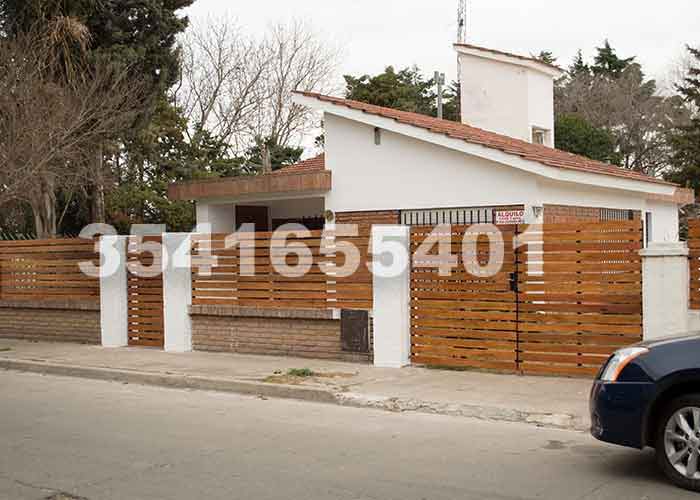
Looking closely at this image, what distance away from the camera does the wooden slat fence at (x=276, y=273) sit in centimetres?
1282

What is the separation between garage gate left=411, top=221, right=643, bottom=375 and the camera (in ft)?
34.9

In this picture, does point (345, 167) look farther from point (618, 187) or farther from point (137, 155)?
point (137, 155)

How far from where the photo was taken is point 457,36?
3422cm

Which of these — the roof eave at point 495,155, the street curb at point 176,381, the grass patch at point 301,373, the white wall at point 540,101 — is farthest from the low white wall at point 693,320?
the white wall at point 540,101

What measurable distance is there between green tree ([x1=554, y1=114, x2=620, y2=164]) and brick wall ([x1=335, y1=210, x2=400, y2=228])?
66.3 ft

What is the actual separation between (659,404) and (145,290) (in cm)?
1060

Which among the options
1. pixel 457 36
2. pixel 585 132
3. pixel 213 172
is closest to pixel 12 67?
pixel 213 172

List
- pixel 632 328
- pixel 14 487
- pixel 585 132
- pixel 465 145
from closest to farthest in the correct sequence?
1. pixel 14 487
2. pixel 632 328
3. pixel 465 145
4. pixel 585 132

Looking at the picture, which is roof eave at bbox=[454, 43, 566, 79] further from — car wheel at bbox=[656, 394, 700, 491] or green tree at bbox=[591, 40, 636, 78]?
green tree at bbox=[591, 40, 636, 78]

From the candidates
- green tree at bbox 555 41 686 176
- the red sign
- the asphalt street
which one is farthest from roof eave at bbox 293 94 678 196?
green tree at bbox 555 41 686 176

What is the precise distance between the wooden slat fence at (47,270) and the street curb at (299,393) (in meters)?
2.23

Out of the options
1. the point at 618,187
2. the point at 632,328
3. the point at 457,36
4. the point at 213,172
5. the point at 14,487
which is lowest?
the point at 14,487

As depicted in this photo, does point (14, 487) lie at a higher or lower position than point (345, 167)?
lower

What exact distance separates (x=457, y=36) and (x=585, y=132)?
6.70 m
